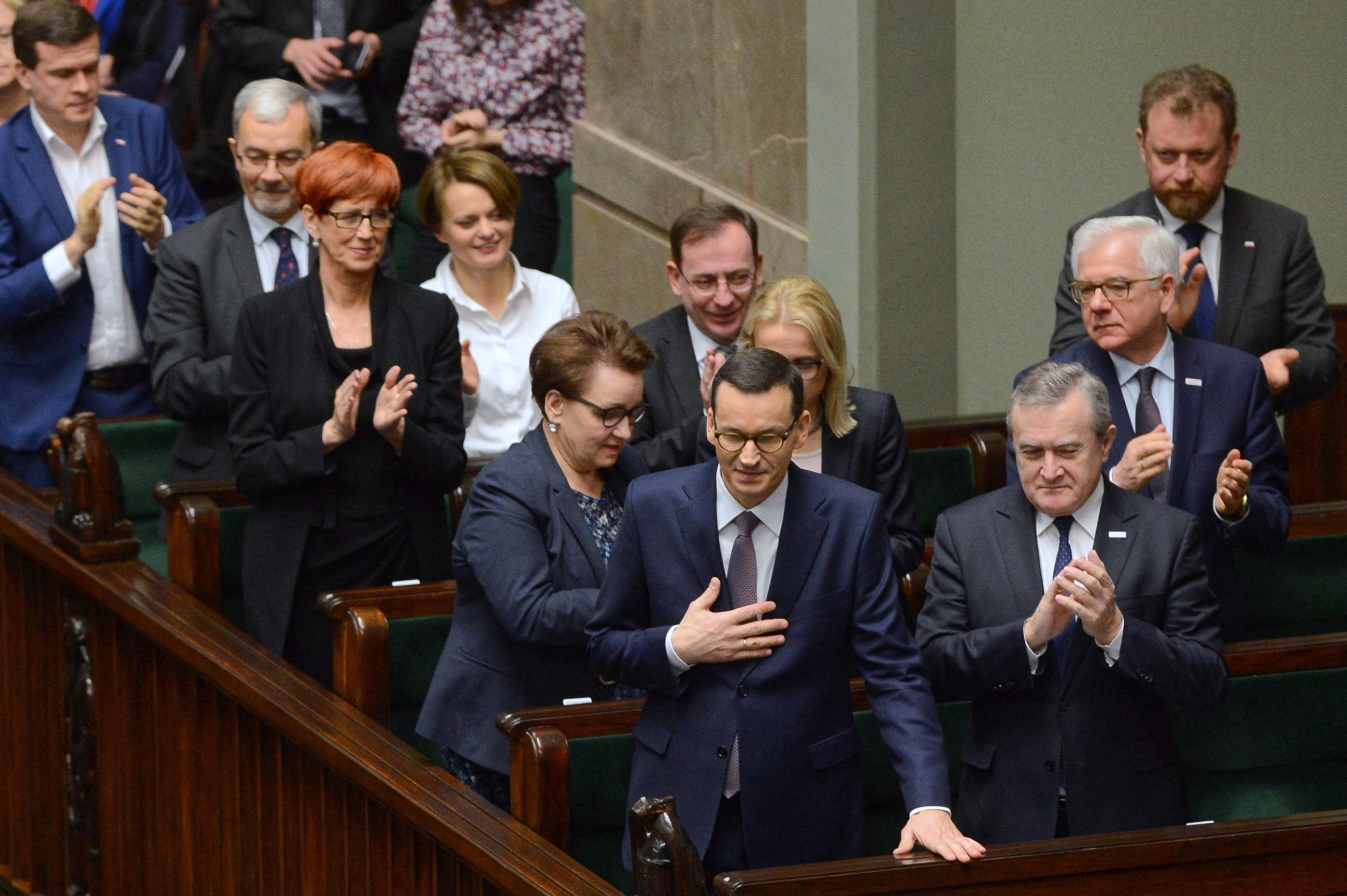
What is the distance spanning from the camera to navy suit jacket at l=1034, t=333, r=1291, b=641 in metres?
3.23

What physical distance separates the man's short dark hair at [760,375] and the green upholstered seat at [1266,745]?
1.13 meters

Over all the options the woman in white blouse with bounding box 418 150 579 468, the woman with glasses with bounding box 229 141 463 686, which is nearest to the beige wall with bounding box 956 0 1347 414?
the woman in white blouse with bounding box 418 150 579 468

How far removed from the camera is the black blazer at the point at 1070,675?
8.87 ft

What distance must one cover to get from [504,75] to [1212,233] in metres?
2.12

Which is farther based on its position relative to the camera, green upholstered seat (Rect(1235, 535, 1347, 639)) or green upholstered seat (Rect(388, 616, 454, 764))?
green upholstered seat (Rect(1235, 535, 1347, 639))

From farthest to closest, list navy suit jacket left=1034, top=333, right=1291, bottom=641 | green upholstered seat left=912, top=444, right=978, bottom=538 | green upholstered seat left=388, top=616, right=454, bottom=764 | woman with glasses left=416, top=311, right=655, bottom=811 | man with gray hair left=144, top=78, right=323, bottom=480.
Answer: green upholstered seat left=912, top=444, right=978, bottom=538, man with gray hair left=144, top=78, right=323, bottom=480, green upholstered seat left=388, top=616, right=454, bottom=764, navy suit jacket left=1034, top=333, right=1291, bottom=641, woman with glasses left=416, top=311, right=655, bottom=811

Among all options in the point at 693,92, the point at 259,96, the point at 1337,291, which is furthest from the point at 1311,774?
the point at 693,92

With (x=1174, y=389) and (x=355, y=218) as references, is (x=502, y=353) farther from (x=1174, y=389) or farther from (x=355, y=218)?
(x=1174, y=389)

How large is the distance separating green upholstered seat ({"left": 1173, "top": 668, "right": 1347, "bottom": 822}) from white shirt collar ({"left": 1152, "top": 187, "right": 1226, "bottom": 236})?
0.98 meters

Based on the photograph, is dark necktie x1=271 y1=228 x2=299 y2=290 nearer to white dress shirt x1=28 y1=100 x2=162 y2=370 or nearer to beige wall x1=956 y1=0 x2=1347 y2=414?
white dress shirt x1=28 y1=100 x2=162 y2=370

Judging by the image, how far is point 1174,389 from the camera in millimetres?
3254

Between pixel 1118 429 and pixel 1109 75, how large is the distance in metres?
2.06

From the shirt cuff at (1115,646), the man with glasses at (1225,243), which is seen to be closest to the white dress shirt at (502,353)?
the man with glasses at (1225,243)

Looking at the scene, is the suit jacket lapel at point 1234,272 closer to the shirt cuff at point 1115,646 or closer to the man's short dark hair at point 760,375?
the shirt cuff at point 1115,646
